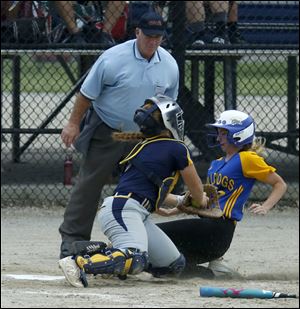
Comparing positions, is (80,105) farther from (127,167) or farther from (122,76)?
(127,167)

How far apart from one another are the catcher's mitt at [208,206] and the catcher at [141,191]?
112mm

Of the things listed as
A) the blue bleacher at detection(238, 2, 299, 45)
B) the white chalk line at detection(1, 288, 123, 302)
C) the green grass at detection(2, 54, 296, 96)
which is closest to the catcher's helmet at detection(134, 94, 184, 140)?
the white chalk line at detection(1, 288, 123, 302)

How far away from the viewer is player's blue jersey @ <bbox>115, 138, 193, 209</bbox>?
696 cm

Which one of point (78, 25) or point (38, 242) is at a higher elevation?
point (78, 25)

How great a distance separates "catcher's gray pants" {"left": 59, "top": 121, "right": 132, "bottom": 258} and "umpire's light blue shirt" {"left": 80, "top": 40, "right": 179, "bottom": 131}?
1.25 ft

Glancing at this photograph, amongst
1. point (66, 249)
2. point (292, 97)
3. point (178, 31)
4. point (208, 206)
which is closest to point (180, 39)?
point (178, 31)

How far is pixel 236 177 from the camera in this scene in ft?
24.8

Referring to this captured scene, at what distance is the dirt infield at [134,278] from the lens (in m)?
6.98

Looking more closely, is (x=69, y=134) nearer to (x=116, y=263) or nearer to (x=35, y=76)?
(x=116, y=263)

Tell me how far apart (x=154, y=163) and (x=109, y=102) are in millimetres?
1157

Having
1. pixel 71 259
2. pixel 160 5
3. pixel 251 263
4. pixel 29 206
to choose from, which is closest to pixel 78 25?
pixel 160 5

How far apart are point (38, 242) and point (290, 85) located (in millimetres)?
4373

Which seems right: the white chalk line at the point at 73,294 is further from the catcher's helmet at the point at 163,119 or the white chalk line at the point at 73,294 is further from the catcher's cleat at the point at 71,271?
the catcher's helmet at the point at 163,119

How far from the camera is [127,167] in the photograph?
718 centimetres
